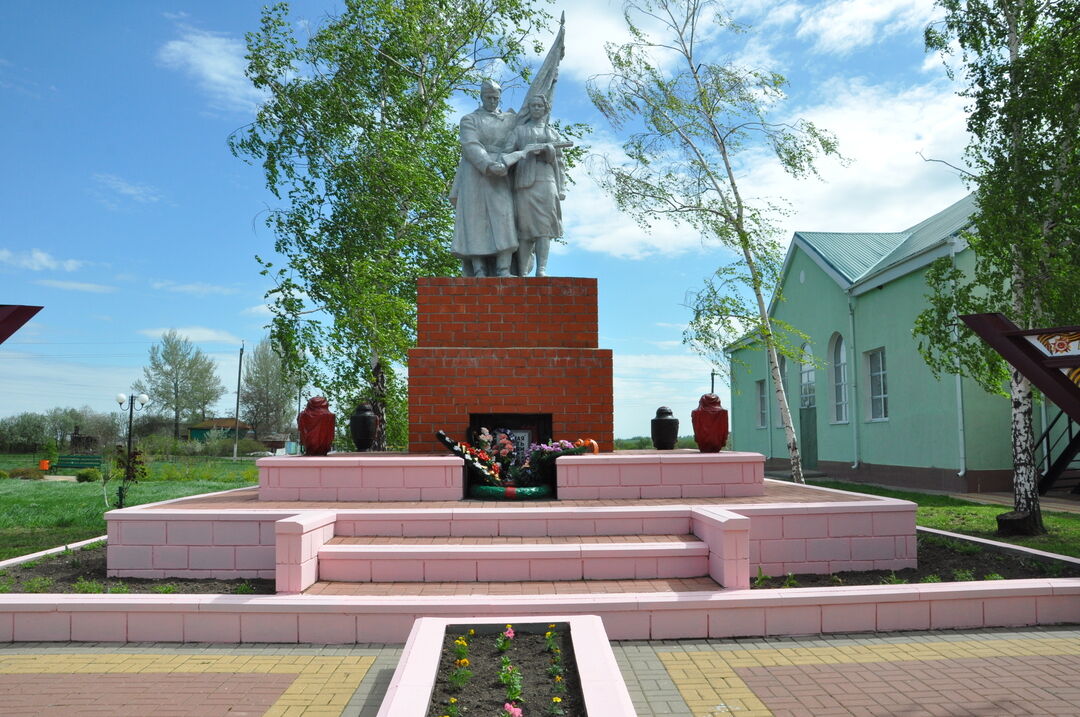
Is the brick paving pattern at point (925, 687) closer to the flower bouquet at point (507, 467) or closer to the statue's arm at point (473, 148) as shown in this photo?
the flower bouquet at point (507, 467)

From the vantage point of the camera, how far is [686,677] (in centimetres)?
423

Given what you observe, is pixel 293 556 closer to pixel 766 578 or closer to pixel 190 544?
pixel 190 544

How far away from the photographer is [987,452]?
1396cm

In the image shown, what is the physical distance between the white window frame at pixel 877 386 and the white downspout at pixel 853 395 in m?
0.26

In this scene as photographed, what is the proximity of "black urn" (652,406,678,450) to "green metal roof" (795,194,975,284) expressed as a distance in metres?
9.44

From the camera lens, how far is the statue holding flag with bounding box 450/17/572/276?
30.2 feet

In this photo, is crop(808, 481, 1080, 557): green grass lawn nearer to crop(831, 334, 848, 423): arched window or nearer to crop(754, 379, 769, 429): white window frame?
crop(831, 334, 848, 423): arched window

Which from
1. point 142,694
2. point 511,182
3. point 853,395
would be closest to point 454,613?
point 142,694

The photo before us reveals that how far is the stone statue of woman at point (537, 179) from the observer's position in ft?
30.1

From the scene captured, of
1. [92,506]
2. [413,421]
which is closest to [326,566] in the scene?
[413,421]

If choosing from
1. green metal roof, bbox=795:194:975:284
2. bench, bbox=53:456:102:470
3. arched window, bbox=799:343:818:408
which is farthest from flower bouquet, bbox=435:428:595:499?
bench, bbox=53:456:102:470

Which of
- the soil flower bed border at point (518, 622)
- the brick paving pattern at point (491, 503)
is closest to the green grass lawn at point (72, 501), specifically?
the brick paving pattern at point (491, 503)

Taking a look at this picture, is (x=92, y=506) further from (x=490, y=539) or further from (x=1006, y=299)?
(x=1006, y=299)

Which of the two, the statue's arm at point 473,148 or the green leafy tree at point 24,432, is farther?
the green leafy tree at point 24,432
